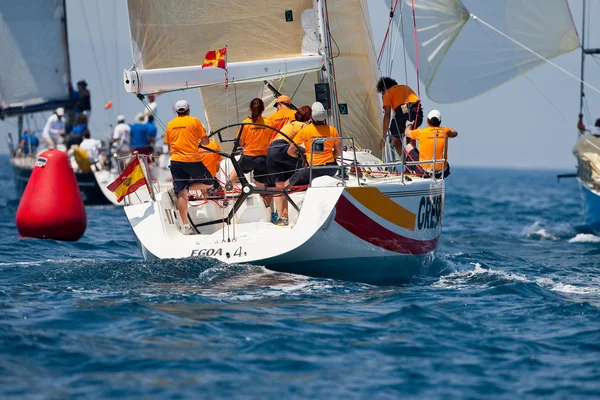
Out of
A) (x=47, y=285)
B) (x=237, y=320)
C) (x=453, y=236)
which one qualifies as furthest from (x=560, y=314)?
(x=453, y=236)

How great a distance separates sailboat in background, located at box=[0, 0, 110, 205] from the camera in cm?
2628

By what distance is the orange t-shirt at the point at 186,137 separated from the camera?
10281mm

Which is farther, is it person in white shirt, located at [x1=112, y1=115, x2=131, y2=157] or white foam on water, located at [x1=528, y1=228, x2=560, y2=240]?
person in white shirt, located at [x1=112, y1=115, x2=131, y2=157]

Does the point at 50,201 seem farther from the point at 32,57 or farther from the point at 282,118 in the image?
the point at 32,57

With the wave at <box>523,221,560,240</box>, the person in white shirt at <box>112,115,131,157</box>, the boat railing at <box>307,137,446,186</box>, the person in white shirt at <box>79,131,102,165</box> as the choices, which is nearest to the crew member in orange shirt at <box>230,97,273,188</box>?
the boat railing at <box>307,137,446,186</box>

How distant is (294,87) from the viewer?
45.4ft

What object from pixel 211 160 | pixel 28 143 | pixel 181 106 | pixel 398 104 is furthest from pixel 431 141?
pixel 28 143

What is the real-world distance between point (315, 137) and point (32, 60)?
60.6 feet

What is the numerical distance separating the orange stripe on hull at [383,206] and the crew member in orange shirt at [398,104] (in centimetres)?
273

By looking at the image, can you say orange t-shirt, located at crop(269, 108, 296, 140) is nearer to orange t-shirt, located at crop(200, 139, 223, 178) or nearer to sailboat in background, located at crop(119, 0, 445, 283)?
sailboat in background, located at crop(119, 0, 445, 283)

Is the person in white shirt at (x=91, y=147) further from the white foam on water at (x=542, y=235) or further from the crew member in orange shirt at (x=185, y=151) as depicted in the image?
the crew member in orange shirt at (x=185, y=151)

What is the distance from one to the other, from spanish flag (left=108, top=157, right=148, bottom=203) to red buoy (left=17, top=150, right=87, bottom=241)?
10.7ft

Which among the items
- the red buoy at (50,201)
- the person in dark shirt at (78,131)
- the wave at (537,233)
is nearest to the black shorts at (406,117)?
the red buoy at (50,201)

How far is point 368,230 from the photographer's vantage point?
9422mm
